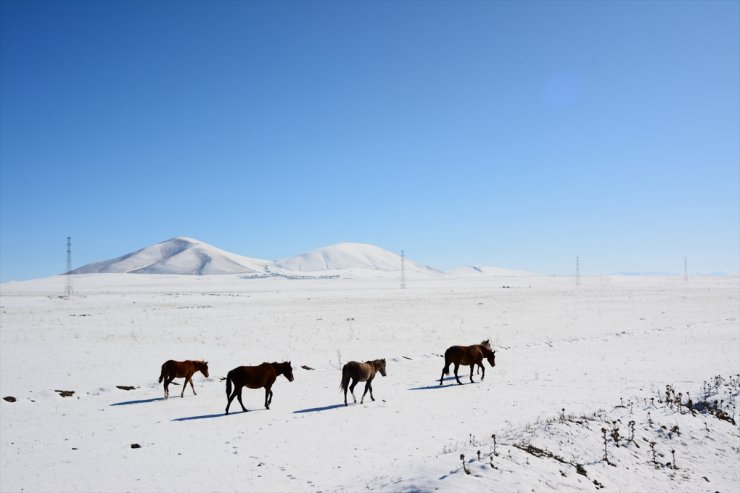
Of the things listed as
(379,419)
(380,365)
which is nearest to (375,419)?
(379,419)

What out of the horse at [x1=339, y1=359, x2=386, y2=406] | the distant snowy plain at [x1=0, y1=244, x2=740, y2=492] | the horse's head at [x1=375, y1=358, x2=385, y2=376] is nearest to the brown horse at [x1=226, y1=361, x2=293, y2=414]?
the distant snowy plain at [x1=0, y1=244, x2=740, y2=492]

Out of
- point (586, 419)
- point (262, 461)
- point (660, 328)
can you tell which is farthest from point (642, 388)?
point (660, 328)

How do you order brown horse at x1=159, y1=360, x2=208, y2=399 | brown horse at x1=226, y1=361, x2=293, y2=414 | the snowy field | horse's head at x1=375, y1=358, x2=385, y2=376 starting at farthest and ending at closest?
brown horse at x1=159, y1=360, x2=208, y2=399 < horse's head at x1=375, y1=358, x2=385, y2=376 < brown horse at x1=226, y1=361, x2=293, y2=414 < the snowy field

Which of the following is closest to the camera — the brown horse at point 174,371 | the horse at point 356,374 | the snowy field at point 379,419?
the snowy field at point 379,419

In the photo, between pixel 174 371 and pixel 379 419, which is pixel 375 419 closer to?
pixel 379 419

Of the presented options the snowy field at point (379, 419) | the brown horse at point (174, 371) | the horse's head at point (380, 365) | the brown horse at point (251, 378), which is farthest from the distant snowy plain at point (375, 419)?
the horse's head at point (380, 365)

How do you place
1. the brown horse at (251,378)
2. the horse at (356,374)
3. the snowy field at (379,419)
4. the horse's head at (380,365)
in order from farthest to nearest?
the horse's head at (380,365), the horse at (356,374), the brown horse at (251,378), the snowy field at (379,419)

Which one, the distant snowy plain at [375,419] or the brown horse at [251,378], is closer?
the distant snowy plain at [375,419]

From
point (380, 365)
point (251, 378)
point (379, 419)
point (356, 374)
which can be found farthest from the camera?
point (380, 365)

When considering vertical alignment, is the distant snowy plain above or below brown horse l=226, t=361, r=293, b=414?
below

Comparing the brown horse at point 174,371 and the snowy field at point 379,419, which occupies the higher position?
the brown horse at point 174,371

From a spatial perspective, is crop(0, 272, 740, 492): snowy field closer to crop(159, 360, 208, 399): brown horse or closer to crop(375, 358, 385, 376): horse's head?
crop(159, 360, 208, 399): brown horse

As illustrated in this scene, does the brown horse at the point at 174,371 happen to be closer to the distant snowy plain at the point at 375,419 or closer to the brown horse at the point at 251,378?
the distant snowy plain at the point at 375,419

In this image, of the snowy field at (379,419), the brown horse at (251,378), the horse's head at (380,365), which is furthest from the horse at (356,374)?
the brown horse at (251,378)
